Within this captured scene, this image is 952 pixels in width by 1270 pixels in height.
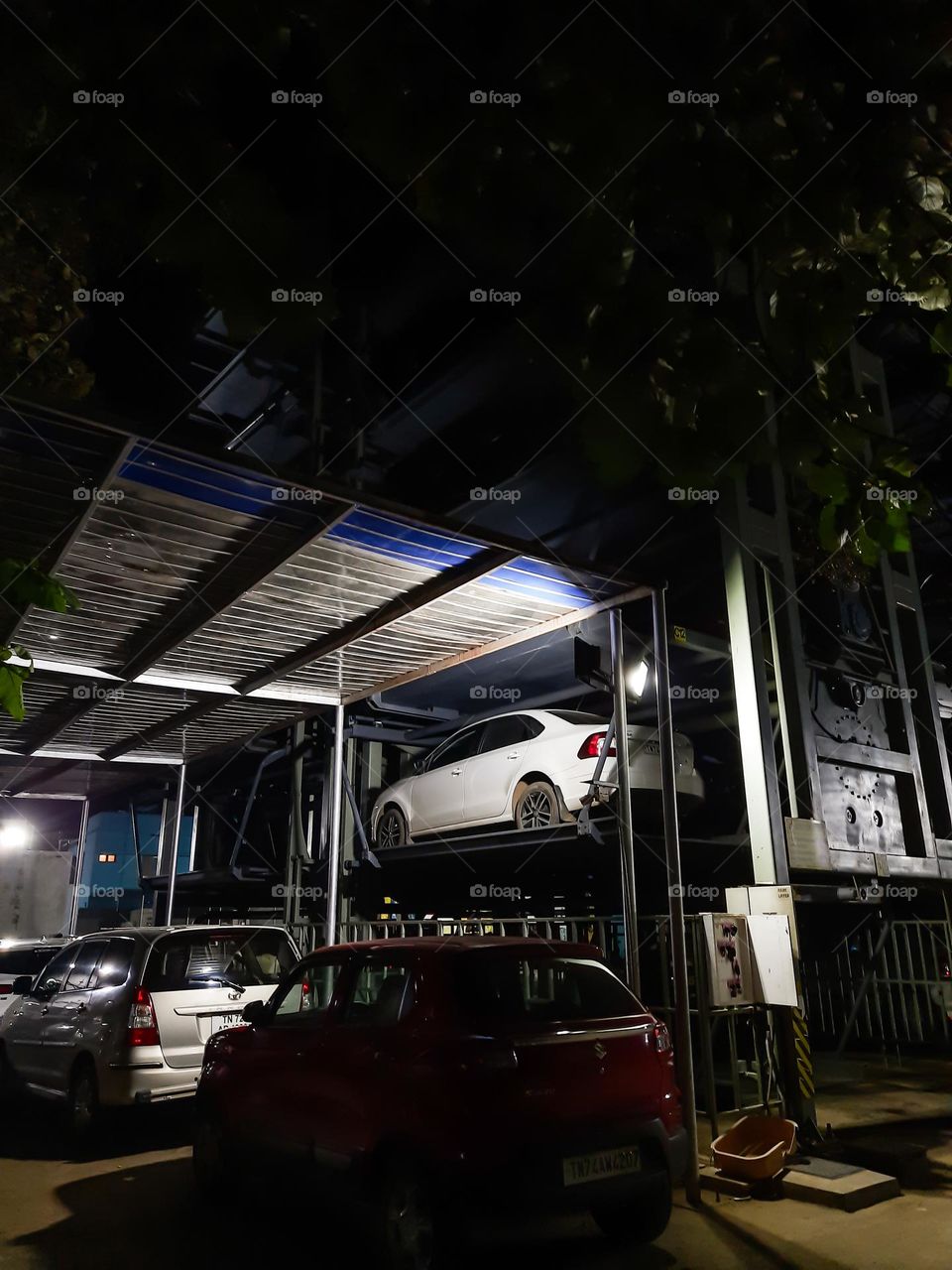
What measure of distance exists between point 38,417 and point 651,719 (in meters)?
6.41

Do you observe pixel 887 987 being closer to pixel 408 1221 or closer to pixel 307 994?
pixel 307 994

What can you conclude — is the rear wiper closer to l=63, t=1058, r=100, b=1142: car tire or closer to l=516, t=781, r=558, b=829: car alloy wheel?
l=63, t=1058, r=100, b=1142: car tire

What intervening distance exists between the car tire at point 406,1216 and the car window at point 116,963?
385cm

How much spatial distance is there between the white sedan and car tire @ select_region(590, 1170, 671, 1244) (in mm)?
3699

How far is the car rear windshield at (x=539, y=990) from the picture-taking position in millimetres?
4434

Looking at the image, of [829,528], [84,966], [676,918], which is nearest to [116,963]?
[84,966]

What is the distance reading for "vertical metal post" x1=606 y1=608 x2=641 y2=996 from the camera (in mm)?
6598

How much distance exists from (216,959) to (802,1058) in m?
4.75

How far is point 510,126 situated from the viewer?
269cm

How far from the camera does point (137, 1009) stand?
7051 millimetres

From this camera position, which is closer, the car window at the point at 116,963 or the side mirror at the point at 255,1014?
the side mirror at the point at 255,1014

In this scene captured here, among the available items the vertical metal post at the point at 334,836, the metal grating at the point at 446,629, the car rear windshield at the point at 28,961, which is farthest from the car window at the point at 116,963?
the metal grating at the point at 446,629

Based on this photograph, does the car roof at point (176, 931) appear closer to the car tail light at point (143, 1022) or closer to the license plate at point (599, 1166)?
the car tail light at point (143, 1022)

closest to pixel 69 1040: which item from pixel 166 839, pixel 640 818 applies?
pixel 640 818
